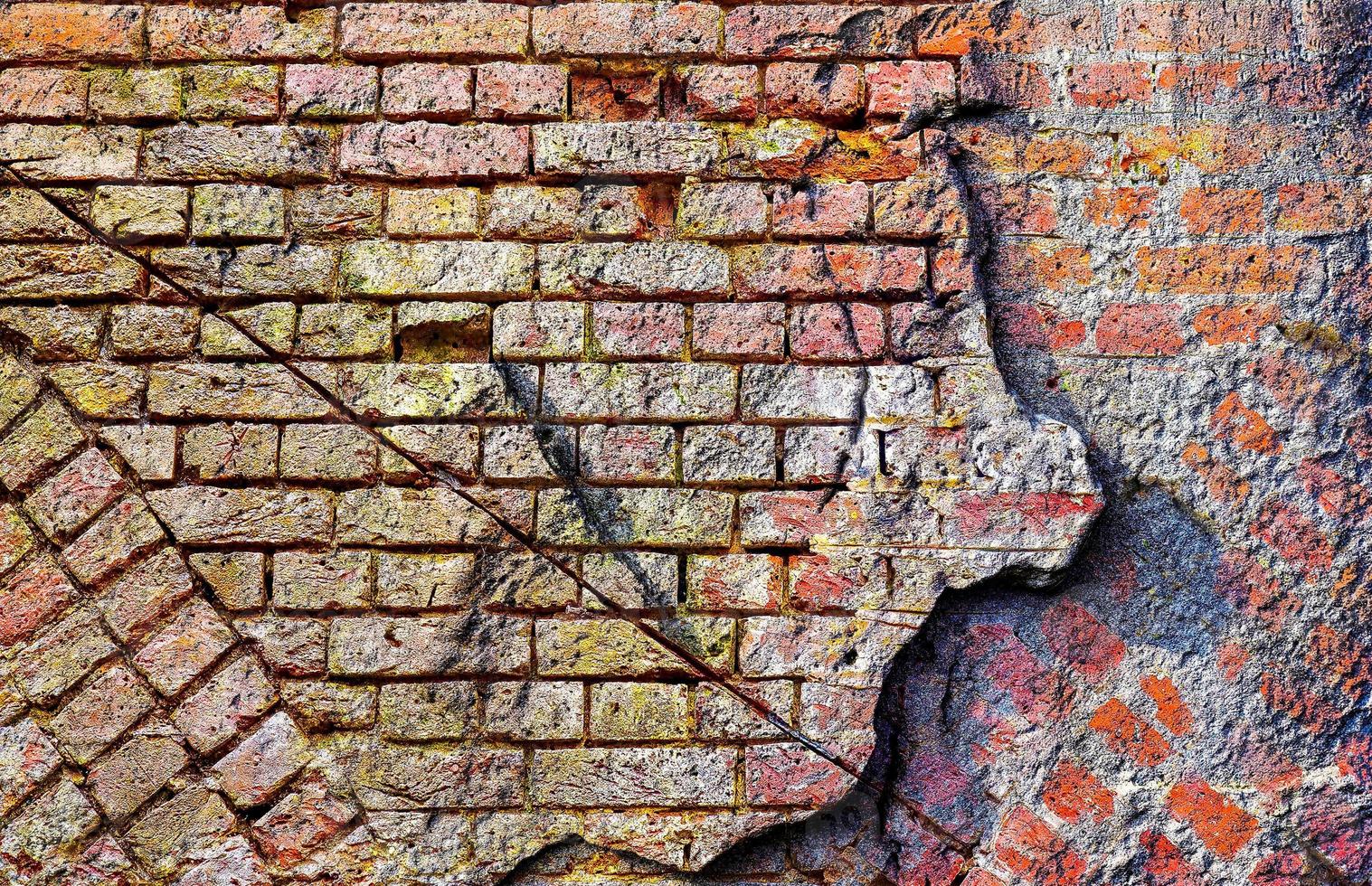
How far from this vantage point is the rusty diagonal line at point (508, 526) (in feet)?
5.29

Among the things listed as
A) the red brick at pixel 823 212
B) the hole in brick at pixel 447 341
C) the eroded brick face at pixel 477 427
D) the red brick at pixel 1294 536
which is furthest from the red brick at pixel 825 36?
the red brick at pixel 1294 536

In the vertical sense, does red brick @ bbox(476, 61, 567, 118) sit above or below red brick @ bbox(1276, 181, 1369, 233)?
above

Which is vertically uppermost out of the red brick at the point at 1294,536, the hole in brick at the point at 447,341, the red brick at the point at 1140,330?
the red brick at the point at 1140,330

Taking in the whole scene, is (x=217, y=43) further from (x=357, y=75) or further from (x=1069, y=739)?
(x=1069, y=739)

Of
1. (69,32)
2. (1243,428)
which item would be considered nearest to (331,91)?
(69,32)

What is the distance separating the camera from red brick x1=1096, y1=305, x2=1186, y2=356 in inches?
67.4

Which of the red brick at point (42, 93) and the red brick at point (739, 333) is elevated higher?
the red brick at point (42, 93)

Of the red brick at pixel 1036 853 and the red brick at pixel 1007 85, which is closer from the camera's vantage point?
the red brick at pixel 1036 853

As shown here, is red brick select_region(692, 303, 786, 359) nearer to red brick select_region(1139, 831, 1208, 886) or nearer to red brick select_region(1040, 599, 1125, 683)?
red brick select_region(1040, 599, 1125, 683)

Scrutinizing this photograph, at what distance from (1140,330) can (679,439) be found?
84 centimetres

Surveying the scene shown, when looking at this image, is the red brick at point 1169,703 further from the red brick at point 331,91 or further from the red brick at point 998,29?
the red brick at point 331,91

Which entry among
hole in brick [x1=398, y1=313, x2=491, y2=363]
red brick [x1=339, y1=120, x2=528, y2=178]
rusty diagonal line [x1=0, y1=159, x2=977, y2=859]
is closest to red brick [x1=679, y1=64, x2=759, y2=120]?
red brick [x1=339, y1=120, x2=528, y2=178]

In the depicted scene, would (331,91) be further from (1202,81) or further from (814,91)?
(1202,81)

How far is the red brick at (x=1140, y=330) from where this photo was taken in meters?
1.71
